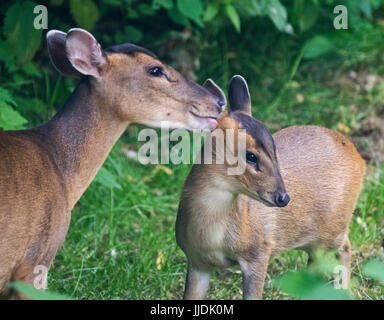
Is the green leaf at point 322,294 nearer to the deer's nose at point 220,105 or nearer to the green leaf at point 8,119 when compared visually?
the deer's nose at point 220,105

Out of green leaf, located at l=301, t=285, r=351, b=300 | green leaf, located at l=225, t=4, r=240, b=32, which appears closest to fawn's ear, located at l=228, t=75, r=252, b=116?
green leaf, located at l=225, t=4, r=240, b=32

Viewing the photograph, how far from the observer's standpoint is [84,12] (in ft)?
19.7

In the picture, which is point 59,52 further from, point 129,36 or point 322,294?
point 129,36

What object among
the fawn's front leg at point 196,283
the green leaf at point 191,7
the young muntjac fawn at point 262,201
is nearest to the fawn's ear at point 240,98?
the young muntjac fawn at point 262,201

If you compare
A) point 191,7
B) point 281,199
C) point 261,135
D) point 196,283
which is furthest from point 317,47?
point 281,199

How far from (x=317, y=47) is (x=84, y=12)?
9.72ft

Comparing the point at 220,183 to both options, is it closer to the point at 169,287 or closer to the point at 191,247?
the point at 191,247

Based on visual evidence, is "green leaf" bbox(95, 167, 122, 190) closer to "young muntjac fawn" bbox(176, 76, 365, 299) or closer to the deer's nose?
"young muntjac fawn" bbox(176, 76, 365, 299)

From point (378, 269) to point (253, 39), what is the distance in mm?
6160

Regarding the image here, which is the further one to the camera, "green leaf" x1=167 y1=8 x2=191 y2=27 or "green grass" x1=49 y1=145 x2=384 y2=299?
"green leaf" x1=167 y1=8 x2=191 y2=27

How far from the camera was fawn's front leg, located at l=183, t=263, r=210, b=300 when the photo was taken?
473 centimetres

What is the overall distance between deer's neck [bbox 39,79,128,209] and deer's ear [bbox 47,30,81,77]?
0.17 metres
